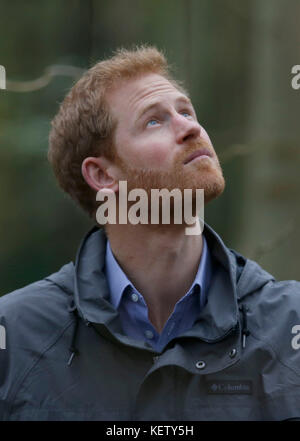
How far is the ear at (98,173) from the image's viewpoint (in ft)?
8.67

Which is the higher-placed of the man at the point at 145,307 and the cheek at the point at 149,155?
the cheek at the point at 149,155

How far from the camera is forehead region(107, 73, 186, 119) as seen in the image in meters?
2.60

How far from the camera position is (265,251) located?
379 centimetres

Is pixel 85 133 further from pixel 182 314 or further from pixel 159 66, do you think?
pixel 182 314

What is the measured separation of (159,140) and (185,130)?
0.10 metres

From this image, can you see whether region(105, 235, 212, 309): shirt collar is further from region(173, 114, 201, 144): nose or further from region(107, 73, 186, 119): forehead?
region(107, 73, 186, 119): forehead

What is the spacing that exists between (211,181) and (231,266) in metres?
0.29

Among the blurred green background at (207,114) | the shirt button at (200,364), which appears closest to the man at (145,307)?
the shirt button at (200,364)

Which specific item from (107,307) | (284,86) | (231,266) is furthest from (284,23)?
(107,307)

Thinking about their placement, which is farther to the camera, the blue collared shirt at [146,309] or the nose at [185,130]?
the nose at [185,130]

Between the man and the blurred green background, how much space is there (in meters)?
1.07

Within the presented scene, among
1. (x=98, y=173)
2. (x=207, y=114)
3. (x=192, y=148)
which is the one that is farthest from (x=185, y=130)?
(x=207, y=114)

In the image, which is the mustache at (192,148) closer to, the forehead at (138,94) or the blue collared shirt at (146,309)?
the forehead at (138,94)

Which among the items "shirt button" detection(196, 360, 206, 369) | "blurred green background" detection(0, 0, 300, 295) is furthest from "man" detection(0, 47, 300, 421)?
"blurred green background" detection(0, 0, 300, 295)
